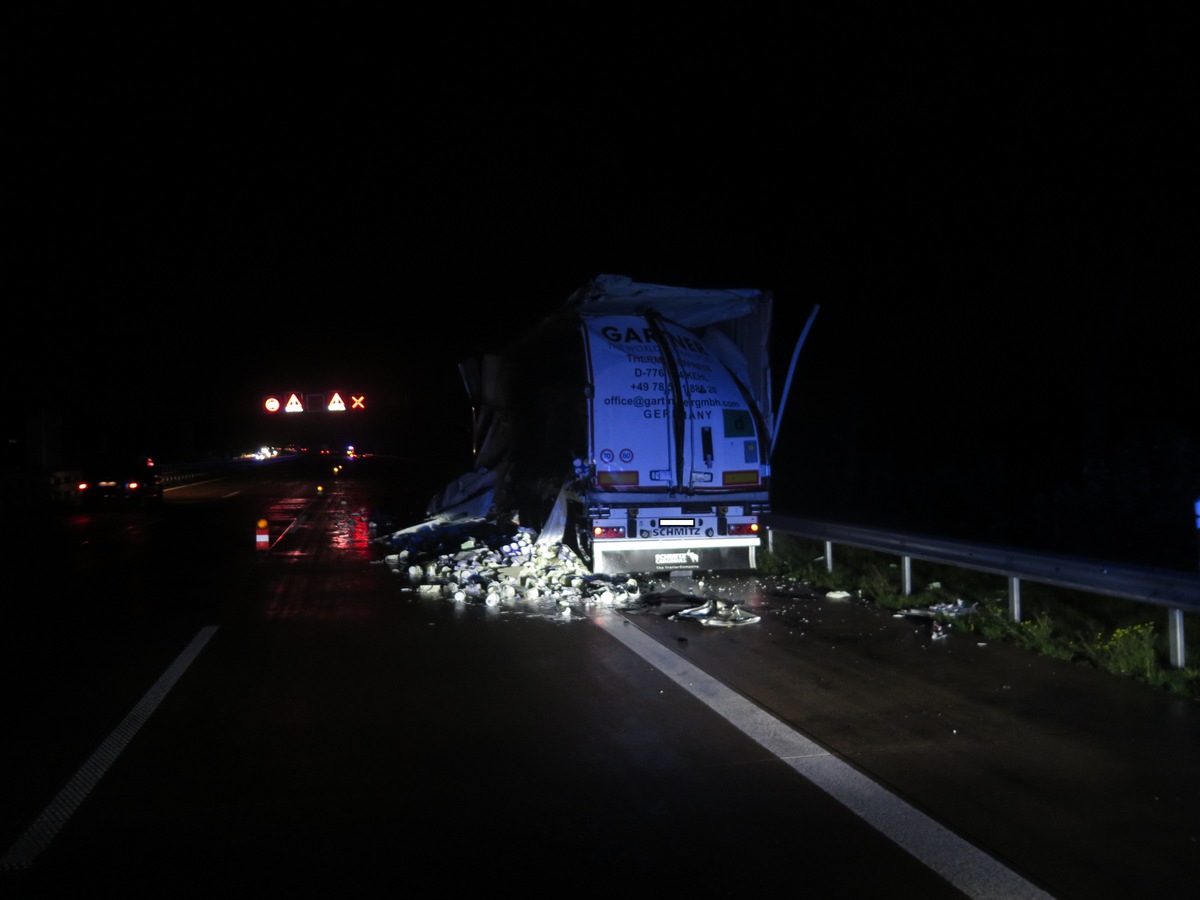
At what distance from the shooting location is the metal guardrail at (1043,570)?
762 cm

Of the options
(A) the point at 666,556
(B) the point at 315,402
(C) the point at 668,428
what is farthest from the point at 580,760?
(B) the point at 315,402

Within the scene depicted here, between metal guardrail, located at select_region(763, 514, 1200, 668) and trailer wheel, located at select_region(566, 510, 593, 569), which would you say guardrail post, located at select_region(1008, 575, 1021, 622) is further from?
trailer wheel, located at select_region(566, 510, 593, 569)

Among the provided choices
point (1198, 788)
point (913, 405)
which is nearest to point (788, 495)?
point (913, 405)

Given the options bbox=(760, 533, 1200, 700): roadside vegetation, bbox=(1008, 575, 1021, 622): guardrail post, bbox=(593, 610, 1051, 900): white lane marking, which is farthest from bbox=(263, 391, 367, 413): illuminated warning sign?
bbox=(593, 610, 1051, 900): white lane marking

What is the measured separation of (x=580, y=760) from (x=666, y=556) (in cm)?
654

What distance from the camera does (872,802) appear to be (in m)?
5.08

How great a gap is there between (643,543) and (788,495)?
664 inches

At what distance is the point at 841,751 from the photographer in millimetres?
5906

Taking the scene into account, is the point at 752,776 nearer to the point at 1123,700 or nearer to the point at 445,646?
the point at 1123,700

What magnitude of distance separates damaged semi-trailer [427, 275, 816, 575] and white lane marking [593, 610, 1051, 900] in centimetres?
426

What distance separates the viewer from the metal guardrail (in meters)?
7.62

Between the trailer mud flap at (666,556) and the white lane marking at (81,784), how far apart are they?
511 centimetres

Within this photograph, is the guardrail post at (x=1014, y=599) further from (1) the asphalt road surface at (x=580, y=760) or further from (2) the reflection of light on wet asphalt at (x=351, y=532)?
(2) the reflection of light on wet asphalt at (x=351, y=532)

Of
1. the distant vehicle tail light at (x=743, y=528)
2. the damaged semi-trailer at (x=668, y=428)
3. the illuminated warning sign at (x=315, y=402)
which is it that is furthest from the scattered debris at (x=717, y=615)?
the illuminated warning sign at (x=315, y=402)
